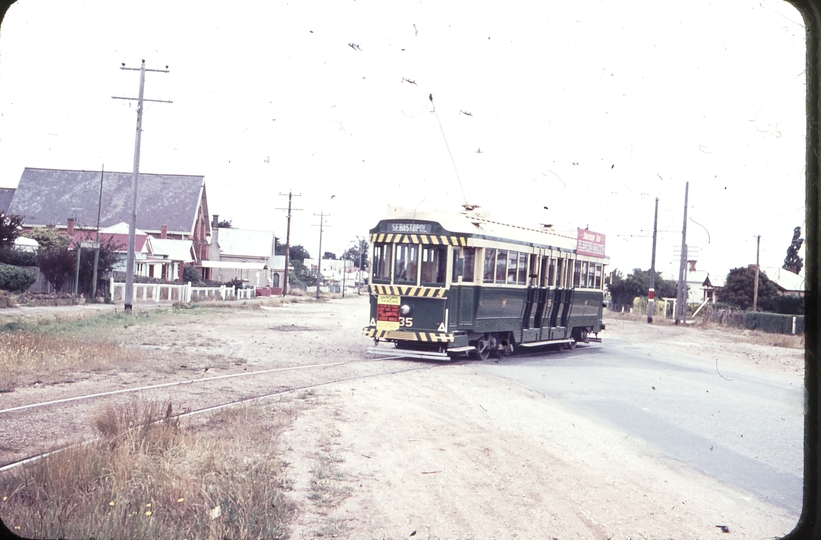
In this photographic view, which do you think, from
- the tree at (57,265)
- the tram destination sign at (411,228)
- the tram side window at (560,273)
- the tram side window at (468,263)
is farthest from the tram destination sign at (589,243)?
the tree at (57,265)

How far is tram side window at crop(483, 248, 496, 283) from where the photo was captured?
54.1 ft

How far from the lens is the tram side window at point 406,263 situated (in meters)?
16.0

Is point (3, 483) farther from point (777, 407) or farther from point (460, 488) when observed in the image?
point (777, 407)

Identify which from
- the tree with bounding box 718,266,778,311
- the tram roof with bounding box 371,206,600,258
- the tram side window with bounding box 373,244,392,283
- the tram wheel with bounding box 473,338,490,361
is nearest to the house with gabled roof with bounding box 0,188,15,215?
the tram side window with bounding box 373,244,392,283

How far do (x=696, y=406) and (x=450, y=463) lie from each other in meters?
6.60

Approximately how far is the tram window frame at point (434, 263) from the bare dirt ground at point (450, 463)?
311 cm

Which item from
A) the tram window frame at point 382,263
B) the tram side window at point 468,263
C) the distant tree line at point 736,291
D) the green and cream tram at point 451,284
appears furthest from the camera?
the distant tree line at point 736,291

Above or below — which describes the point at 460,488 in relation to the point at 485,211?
below

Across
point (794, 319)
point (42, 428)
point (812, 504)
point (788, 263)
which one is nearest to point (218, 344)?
point (42, 428)

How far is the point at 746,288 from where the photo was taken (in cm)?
5206

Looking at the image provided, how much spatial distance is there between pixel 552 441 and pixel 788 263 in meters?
60.5

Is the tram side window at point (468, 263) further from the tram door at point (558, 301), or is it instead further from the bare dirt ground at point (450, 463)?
the tram door at point (558, 301)

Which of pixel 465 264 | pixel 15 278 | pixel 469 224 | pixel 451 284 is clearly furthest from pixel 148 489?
pixel 15 278

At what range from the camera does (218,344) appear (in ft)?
57.8
